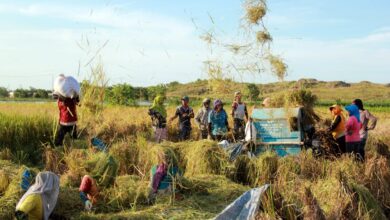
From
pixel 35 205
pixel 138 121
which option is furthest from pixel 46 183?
pixel 138 121

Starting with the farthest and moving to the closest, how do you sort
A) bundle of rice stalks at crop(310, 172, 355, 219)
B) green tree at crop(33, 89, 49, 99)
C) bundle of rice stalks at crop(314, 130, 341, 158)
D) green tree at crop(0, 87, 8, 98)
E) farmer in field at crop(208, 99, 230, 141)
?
green tree at crop(33, 89, 49, 99) < green tree at crop(0, 87, 8, 98) < farmer in field at crop(208, 99, 230, 141) < bundle of rice stalks at crop(314, 130, 341, 158) < bundle of rice stalks at crop(310, 172, 355, 219)

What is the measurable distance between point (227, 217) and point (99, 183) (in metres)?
2.22

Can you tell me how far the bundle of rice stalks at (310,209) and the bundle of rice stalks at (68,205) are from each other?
2.41 meters

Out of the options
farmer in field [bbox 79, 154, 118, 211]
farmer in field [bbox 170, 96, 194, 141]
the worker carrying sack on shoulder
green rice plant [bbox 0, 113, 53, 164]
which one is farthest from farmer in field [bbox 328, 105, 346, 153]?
green rice plant [bbox 0, 113, 53, 164]

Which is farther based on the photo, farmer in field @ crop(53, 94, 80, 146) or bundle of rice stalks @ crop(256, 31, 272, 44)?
bundle of rice stalks @ crop(256, 31, 272, 44)

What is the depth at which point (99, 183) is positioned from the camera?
5.74 meters

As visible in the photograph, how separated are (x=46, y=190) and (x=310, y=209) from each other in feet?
8.54

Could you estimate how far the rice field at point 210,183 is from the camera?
15.4ft

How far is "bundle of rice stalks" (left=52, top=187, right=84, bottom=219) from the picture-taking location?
505cm

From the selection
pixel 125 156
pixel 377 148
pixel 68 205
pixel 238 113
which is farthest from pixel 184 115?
pixel 68 205

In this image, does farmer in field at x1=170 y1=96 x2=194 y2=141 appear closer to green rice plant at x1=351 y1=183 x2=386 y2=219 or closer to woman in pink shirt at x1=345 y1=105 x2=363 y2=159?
woman in pink shirt at x1=345 y1=105 x2=363 y2=159

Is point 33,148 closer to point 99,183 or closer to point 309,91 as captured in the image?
point 99,183

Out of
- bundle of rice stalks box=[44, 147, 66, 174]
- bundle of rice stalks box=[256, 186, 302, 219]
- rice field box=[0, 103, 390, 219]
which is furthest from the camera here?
bundle of rice stalks box=[44, 147, 66, 174]

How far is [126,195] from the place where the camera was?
17.3ft
